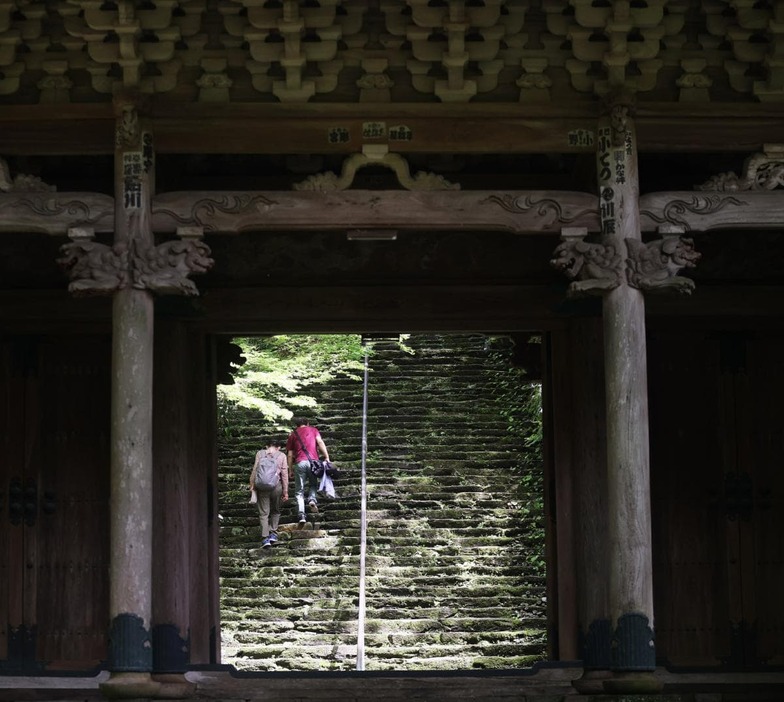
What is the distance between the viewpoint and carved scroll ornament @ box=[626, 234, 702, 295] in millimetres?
→ 9008

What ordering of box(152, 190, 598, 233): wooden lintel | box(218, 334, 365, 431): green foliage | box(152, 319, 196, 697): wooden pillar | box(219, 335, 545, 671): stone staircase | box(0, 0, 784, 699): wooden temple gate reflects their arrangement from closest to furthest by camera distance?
box(0, 0, 784, 699): wooden temple gate
box(152, 190, 598, 233): wooden lintel
box(152, 319, 196, 697): wooden pillar
box(219, 335, 545, 671): stone staircase
box(218, 334, 365, 431): green foliage

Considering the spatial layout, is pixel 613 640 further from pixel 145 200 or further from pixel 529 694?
pixel 145 200

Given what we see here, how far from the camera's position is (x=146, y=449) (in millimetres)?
8812

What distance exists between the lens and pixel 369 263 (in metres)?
11.1

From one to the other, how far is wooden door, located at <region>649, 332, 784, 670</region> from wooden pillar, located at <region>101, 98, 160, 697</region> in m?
3.97

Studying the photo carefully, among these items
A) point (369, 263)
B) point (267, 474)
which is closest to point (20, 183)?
point (369, 263)

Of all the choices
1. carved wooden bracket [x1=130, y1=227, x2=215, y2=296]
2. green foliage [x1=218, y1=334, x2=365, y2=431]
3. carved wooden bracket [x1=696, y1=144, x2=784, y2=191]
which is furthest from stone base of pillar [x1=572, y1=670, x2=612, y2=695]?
green foliage [x1=218, y1=334, x2=365, y2=431]

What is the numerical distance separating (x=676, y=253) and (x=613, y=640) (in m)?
2.20

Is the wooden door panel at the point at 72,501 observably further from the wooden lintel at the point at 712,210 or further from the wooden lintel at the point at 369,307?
the wooden lintel at the point at 712,210

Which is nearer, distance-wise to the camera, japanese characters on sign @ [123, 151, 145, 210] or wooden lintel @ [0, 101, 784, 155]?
japanese characters on sign @ [123, 151, 145, 210]

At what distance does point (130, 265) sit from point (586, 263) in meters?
2.57

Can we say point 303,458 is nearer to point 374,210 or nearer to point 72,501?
point 72,501

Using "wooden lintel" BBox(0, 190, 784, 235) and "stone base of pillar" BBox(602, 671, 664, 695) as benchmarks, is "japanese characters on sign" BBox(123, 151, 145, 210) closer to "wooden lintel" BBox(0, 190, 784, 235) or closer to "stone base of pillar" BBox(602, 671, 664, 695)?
"wooden lintel" BBox(0, 190, 784, 235)

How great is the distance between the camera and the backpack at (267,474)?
1733cm
